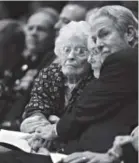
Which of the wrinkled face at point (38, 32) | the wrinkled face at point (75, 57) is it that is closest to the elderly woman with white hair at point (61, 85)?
the wrinkled face at point (75, 57)

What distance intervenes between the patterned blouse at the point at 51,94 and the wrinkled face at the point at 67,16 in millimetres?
139

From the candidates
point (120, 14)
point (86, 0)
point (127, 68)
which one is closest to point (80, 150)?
point (127, 68)

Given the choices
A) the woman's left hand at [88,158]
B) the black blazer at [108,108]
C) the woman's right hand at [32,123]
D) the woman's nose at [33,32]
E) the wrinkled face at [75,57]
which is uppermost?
the woman's nose at [33,32]

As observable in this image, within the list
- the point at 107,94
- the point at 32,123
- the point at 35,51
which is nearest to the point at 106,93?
the point at 107,94

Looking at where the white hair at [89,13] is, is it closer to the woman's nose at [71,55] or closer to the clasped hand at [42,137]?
the woman's nose at [71,55]

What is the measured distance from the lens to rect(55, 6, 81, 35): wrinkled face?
1.42 meters

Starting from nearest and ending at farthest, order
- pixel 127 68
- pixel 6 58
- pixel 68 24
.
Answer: pixel 127 68 < pixel 68 24 < pixel 6 58

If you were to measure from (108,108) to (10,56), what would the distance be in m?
0.42

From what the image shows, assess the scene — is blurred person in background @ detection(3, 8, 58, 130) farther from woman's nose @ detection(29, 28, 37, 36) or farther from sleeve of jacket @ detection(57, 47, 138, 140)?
sleeve of jacket @ detection(57, 47, 138, 140)

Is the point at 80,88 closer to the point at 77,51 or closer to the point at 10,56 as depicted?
the point at 77,51

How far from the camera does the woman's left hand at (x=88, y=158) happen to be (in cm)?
121

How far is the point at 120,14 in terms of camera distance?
129cm

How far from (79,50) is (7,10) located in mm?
340

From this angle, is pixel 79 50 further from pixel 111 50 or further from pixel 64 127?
pixel 64 127
